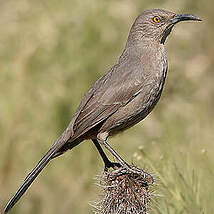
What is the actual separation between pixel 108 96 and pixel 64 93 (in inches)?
91.1

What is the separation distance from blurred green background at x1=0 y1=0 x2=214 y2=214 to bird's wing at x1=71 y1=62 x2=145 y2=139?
1.92 meters

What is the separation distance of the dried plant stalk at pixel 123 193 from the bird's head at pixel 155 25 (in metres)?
1.77

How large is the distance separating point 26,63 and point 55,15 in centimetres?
80

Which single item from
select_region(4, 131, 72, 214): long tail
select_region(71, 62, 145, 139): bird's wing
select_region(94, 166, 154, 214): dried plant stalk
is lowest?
select_region(94, 166, 154, 214): dried plant stalk

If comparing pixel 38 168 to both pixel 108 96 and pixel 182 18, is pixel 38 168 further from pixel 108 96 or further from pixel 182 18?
pixel 182 18

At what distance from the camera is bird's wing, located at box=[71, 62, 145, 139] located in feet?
14.6

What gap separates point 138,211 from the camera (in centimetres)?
340

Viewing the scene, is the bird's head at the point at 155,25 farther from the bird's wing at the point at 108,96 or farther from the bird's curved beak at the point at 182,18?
the bird's wing at the point at 108,96

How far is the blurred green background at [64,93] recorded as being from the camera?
21.7ft

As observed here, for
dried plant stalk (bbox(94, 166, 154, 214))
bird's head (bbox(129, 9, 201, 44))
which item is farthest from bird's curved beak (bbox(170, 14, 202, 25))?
dried plant stalk (bbox(94, 166, 154, 214))

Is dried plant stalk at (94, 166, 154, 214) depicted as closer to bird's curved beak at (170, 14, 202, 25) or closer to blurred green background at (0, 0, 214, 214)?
bird's curved beak at (170, 14, 202, 25)

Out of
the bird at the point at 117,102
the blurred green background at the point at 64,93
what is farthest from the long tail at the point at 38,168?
the blurred green background at the point at 64,93

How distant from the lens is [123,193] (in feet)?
11.3

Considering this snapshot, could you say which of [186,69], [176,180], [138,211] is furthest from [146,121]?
[138,211]
